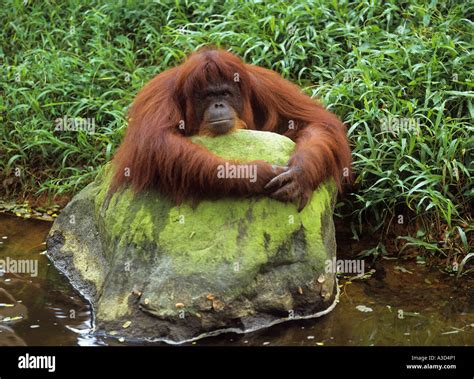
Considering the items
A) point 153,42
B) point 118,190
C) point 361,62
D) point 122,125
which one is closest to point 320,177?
point 118,190

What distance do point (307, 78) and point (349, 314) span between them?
2347mm

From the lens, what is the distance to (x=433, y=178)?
5094mm

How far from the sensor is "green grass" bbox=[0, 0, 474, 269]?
524 centimetres

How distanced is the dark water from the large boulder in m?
0.10

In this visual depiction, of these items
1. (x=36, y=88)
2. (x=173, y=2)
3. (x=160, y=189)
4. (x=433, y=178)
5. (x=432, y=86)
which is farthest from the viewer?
(x=173, y=2)

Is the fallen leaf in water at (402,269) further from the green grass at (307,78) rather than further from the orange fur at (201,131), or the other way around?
the orange fur at (201,131)

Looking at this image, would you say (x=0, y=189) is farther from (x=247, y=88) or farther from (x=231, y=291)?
(x=231, y=291)

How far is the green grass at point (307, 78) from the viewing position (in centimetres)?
524

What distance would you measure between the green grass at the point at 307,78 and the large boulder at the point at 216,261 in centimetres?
73

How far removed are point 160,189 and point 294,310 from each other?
1.00m

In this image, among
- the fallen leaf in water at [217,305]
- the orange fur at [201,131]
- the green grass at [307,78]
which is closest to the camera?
the fallen leaf in water at [217,305]

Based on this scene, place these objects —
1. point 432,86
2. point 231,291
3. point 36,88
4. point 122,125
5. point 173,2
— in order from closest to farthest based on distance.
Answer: point 231,291, point 432,86, point 122,125, point 36,88, point 173,2

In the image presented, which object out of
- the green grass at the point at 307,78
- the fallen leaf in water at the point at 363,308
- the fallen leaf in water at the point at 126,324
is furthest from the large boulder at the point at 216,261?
the green grass at the point at 307,78

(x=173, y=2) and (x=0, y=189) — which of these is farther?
(x=173, y=2)
